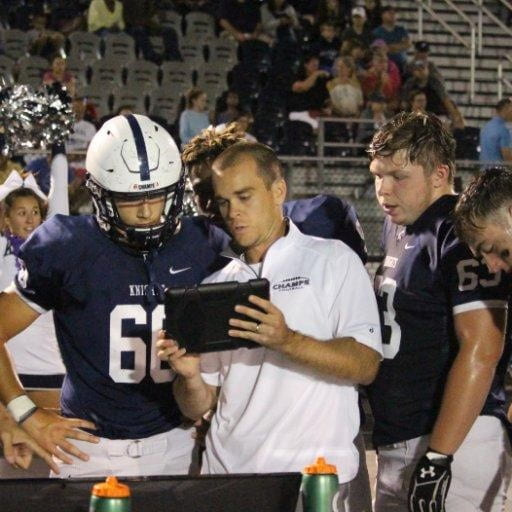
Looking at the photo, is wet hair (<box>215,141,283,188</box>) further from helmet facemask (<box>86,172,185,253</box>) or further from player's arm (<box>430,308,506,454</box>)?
player's arm (<box>430,308,506,454</box>)

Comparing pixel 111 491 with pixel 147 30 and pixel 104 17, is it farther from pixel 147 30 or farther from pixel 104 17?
pixel 147 30

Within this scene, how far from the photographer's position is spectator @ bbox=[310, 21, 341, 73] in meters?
14.3

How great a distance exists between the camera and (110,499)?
Answer: 2.20m

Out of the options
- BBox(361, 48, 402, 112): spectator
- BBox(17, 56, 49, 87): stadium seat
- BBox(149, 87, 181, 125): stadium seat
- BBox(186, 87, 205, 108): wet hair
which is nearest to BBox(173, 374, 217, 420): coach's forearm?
BBox(186, 87, 205, 108): wet hair

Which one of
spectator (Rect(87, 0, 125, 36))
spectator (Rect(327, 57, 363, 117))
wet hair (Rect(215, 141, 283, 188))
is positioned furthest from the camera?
spectator (Rect(87, 0, 125, 36))

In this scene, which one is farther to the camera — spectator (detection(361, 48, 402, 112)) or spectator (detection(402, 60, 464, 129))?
spectator (detection(361, 48, 402, 112))

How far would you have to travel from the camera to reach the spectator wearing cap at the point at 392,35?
14.7 m

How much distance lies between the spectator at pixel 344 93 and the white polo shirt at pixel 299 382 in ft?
32.1

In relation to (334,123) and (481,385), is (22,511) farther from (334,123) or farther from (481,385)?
(334,123)

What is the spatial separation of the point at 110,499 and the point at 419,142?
1922 millimetres

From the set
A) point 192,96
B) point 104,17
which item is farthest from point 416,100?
point 104,17

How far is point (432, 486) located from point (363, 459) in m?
0.63

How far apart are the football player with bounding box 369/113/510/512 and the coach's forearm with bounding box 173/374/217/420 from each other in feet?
2.09

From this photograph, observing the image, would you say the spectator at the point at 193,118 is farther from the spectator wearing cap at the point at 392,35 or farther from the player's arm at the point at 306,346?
the player's arm at the point at 306,346
